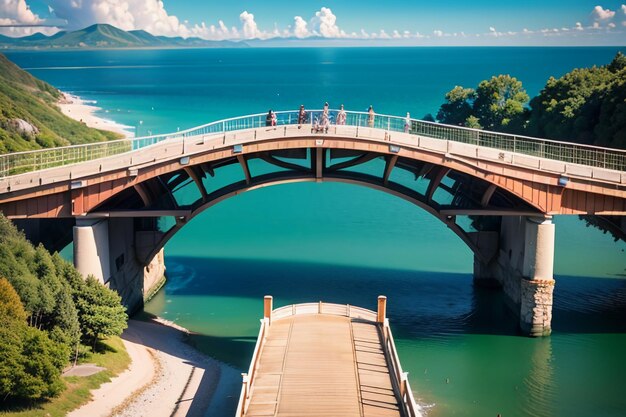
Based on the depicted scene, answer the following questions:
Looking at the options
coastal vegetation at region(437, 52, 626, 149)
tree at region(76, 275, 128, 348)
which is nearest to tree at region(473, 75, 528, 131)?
coastal vegetation at region(437, 52, 626, 149)

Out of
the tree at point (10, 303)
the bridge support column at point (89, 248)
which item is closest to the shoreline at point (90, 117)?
the bridge support column at point (89, 248)

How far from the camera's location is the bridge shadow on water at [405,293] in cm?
5594

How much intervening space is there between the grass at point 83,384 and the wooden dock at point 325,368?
8.03m

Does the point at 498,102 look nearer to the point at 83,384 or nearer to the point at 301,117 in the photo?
the point at 301,117

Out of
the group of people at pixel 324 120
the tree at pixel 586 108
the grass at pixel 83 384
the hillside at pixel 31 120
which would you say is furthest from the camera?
the hillside at pixel 31 120

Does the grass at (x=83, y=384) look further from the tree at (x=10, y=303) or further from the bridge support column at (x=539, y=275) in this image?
the bridge support column at (x=539, y=275)

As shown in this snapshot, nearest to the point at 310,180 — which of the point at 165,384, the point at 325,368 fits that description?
the point at 165,384

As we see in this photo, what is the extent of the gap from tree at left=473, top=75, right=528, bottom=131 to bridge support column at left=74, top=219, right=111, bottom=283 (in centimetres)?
6130

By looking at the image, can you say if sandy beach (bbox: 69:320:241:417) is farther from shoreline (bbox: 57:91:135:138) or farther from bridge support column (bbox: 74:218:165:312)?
shoreline (bbox: 57:91:135:138)

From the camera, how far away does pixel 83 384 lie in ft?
133

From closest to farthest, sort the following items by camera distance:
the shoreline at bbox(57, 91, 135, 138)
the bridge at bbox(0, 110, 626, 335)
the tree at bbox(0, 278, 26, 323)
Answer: the tree at bbox(0, 278, 26, 323) → the bridge at bbox(0, 110, 626, 335) → the shoreline at bbox(57, 91, 135, 138)

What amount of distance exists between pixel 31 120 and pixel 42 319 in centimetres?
6096

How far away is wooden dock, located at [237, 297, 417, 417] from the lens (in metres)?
33.2

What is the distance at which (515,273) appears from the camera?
5775 centimetres
